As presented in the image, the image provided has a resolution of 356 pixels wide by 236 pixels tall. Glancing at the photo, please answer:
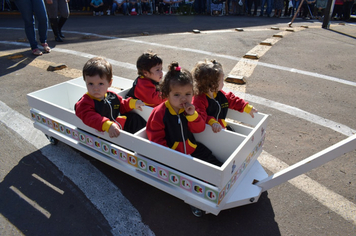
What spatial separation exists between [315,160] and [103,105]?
230cm

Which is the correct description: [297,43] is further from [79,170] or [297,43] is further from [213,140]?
[79,170]

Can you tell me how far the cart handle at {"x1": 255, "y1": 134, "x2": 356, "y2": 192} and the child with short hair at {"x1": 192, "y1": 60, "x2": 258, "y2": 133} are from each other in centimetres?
72

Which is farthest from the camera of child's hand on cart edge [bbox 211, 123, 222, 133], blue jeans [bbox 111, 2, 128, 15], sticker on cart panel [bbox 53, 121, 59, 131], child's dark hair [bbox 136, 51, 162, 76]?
blue jeans [bbox 111, 2, 128, 15]

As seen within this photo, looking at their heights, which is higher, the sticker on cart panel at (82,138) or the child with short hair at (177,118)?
the child with short hair at (177,118)

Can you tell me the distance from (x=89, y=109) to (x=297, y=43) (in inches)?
332

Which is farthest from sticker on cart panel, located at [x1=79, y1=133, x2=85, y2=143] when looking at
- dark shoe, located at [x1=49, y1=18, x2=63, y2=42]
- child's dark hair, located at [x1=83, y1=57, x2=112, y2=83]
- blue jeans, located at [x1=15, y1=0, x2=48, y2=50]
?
dark shoe, located at [x1=49, y1=18, x2=63, y2=42]

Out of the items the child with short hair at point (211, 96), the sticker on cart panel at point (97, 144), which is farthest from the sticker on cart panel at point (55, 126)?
the child with short hair at point (211, 96)

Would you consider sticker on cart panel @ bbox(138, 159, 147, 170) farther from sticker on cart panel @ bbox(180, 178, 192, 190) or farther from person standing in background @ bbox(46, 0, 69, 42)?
person standing in background @ bbox(46, 0, 69, 42)

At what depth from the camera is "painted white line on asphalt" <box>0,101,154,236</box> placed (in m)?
2.61

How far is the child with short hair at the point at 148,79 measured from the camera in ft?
11.9

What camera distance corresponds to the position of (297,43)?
9.40 m

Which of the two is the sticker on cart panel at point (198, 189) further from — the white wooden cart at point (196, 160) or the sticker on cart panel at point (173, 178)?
the sticker on cart panel at point (173, 178)

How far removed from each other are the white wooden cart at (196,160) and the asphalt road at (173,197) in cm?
27

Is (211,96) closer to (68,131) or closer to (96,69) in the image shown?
(96,69)
